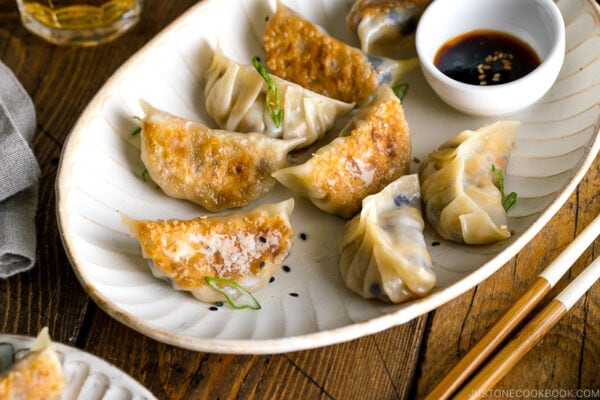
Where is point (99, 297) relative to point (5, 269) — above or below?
above

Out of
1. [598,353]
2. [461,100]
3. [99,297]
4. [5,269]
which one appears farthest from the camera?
[461,100]

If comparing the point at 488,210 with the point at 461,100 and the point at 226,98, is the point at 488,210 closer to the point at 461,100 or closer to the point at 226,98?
the point at 461,100

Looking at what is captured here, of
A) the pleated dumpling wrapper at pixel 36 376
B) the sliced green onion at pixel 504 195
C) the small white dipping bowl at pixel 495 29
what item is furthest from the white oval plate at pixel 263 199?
the pleated dumpling wrapper at pixel 36 376

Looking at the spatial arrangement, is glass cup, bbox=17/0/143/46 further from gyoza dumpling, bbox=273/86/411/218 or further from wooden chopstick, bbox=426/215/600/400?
wooden chopstick, bbox=426/215/600/400

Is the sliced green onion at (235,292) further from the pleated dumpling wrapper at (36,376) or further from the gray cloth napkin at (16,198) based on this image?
the gray cloth napkin at (16,198)

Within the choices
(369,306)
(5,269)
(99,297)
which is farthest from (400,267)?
(5,269)
